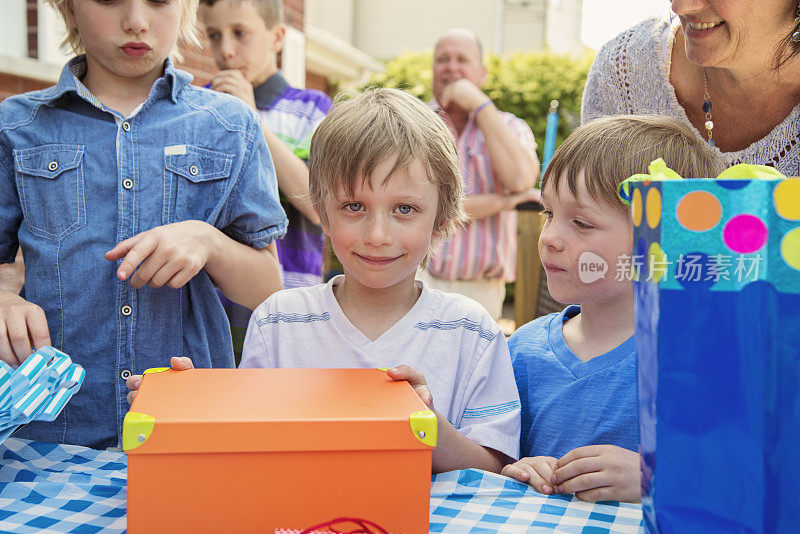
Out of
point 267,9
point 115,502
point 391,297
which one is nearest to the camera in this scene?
point 115,502

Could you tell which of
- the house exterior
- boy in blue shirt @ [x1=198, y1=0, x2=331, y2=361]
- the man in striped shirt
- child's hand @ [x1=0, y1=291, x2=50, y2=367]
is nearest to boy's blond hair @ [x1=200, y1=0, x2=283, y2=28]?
boy in blue shirt @ [x1=198, y1=0, x2=331, y2=361]

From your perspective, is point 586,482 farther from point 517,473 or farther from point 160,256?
point 160,256

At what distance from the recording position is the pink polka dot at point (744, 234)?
73cm

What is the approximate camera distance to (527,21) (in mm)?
15641

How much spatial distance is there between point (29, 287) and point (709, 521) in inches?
53.7

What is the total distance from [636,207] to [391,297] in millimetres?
751

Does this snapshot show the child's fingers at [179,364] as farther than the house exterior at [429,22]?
No

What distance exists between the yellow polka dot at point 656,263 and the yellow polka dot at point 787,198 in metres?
0.12

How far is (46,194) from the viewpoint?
4.99 feet

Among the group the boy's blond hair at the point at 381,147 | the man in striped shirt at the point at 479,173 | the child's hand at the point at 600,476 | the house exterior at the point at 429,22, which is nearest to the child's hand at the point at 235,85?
the boy's blond hair at the point at 381,147

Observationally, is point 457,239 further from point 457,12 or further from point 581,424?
point 457,12

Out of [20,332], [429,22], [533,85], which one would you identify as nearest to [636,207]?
[20,332]

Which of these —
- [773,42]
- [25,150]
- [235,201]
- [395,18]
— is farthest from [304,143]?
[395,18]

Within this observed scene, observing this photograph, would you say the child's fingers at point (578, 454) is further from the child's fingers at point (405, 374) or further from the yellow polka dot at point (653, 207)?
the yellow polka dot at point (653, 207)
